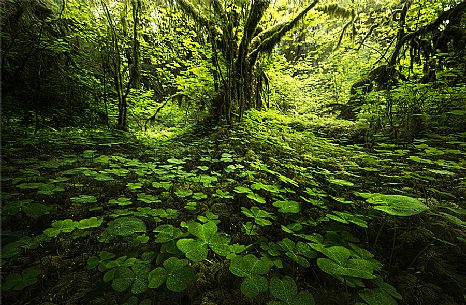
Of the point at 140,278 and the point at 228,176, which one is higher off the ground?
the point at 228,176

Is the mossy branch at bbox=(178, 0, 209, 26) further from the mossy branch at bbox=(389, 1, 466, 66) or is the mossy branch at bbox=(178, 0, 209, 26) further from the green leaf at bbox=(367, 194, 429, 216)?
the green leaf at bbox=(367, 194, 429, 216)

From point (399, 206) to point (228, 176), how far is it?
80.4 inches

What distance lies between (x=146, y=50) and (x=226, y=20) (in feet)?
Answer: 12.1

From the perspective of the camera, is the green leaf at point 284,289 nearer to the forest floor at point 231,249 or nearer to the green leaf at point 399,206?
the forest floor at point 231,249

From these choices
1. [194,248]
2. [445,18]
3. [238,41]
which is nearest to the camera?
[194,248]

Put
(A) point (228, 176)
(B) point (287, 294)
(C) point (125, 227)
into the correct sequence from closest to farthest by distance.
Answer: (B) point (287, 294), (C) point (125, 227), (A) point (228, 176)

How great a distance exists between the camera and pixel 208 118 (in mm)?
6176

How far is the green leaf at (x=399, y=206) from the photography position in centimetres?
128

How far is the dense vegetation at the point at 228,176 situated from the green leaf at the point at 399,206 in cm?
1

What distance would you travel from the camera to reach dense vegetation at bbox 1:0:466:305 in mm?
1264

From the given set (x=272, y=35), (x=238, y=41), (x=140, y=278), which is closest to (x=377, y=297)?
(x=140, y=278)

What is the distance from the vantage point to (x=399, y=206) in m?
1.37

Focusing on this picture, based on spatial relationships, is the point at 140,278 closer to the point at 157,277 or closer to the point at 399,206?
the point at 157,277

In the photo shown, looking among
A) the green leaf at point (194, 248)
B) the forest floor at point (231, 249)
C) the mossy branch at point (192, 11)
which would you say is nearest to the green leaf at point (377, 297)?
the forest floor at point (231, 249)
